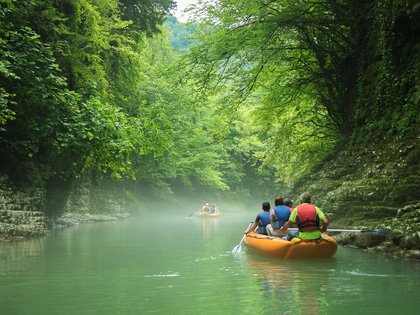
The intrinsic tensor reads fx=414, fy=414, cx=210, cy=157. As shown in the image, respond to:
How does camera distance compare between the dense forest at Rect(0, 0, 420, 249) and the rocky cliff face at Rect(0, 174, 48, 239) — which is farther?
the rocky cliff face at Rect(0, 174, 48, 239)

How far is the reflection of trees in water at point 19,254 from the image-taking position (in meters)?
8.09

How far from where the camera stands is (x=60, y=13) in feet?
42.3

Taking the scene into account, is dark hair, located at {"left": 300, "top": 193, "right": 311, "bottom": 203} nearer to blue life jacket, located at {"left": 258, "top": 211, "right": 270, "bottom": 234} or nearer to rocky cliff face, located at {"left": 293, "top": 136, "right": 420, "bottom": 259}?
rocky cliff face, located at {"left": 293, "top": 136, "right": 420, "bottom": 259}

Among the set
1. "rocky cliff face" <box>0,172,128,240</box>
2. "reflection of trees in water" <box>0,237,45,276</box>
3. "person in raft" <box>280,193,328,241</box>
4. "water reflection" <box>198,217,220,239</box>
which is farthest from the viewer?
"water reflection" <box>198,217,220,239</box>

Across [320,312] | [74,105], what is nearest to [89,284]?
[320,312]

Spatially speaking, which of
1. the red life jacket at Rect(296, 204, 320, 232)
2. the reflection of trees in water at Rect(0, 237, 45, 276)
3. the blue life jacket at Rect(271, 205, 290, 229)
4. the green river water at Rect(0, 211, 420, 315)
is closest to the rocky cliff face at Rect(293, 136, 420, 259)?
the green river water at Rect(0, 211, 420, 315)

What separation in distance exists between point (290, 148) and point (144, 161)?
9699 mm

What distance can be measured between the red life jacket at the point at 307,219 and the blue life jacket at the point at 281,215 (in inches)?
58.1

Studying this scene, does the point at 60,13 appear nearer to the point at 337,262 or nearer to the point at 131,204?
the point at 337,262

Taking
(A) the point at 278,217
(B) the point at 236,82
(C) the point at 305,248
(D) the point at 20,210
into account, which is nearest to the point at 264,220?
(A) the point at 278,217

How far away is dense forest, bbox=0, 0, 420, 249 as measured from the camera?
1115 cm

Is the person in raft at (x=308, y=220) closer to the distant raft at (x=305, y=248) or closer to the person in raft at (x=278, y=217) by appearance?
the distant raft at (x=305, y=248)

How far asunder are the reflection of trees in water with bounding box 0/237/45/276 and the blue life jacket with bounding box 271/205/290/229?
5.85 metres

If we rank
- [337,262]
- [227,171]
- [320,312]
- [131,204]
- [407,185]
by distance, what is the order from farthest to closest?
[227,171], [131,204], [407,185], [337,262], [320,312]
